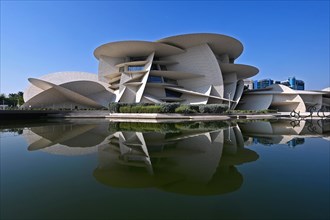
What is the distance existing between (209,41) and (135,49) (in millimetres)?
13274

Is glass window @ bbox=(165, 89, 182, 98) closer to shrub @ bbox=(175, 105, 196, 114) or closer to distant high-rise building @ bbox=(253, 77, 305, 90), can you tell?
shrub @ bbox=(175, 105, 196, 114)

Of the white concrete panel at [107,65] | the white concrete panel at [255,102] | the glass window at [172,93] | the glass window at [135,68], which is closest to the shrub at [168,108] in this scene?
the glass window at [172,93]

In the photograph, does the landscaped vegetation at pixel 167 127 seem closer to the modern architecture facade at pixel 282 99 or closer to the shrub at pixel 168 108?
the shrub at pixel 168 108

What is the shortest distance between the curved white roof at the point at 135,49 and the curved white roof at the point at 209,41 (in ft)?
3.64

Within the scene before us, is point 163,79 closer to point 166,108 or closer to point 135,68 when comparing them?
point 135,68

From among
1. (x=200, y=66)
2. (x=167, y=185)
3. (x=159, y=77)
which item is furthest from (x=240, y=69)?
(x=167, y=185)

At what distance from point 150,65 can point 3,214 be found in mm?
35926

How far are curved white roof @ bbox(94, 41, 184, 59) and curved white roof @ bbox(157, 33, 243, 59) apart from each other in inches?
43.6

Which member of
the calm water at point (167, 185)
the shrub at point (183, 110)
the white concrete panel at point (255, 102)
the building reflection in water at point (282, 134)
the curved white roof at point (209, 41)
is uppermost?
the curved white roof at point (209, 41)

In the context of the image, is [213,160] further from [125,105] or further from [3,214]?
[125,105]

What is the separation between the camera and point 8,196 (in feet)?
12.6

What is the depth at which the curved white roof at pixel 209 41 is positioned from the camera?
35938 millimetres

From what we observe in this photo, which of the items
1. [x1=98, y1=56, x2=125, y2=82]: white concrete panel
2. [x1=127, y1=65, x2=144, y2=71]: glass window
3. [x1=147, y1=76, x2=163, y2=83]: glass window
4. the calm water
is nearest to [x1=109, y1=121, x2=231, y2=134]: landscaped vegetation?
the calm water

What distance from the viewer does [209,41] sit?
37.5 metres
